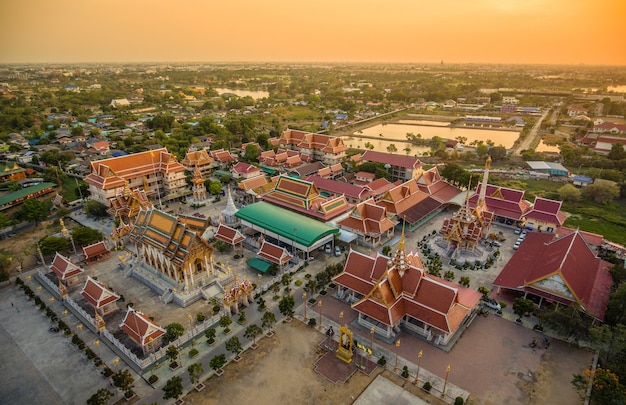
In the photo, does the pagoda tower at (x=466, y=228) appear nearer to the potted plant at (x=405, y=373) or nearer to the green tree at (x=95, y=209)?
the potted plant at (x=405, y=373)

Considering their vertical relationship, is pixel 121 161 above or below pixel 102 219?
above

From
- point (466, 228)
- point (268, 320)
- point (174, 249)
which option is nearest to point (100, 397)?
point (268, 320)

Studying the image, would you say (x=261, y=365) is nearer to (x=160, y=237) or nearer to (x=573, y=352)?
(x=160, y=237)

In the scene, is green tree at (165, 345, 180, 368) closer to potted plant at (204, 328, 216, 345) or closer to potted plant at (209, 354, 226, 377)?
potted plant at (204, 328, 216, 345)

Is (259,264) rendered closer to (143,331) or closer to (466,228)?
(143,331)

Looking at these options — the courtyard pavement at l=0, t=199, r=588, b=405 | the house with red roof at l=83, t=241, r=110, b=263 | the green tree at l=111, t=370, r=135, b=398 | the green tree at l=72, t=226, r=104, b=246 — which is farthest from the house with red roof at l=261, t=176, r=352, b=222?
the green tree at l=111, t=370, r=135, b=398

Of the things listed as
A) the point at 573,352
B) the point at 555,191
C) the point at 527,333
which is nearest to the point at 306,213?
the point at 527,333
